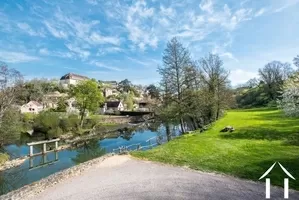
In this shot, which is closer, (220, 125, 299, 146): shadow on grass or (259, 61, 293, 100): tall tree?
(220, 125, 299, 146): shadow on grass

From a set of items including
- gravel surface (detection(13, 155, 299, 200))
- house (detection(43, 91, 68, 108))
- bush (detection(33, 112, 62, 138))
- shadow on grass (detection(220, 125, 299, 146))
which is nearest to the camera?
gravel surface (detection(13, 155, 299, 200))

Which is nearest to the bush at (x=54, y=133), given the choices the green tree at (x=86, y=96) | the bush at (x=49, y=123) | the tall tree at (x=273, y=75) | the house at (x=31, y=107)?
the bush at (x=49, y=123)

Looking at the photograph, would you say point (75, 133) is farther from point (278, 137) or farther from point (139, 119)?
point (278, 137)

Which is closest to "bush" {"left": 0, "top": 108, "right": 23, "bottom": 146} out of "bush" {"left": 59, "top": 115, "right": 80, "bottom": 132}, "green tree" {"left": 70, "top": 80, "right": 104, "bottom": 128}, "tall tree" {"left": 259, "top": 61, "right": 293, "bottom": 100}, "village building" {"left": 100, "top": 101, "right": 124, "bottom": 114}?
"bush" {"left": 59, "top": 115, "right": 80, "bottom": 132}

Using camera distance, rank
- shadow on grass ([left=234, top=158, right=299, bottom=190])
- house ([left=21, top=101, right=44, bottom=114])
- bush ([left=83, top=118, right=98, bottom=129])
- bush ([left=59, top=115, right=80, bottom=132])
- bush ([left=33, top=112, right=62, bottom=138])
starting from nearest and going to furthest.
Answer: shadow on grass ([left=234, top=158, right=299, bottom=190]) → bush ([left=33, top=112, right=62, bottom=138]) → bush ([left=59, top=115, right=80, bottom=132]) → bush ([left=83, top=118, right=98, bottom=129]) → house ([left=21, top=101, right=44, bottom=114])

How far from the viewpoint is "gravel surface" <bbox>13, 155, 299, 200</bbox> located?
343 inches

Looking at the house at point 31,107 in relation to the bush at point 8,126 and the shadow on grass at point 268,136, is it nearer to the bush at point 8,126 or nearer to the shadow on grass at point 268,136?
the bush at point 8,126

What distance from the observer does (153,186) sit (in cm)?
976

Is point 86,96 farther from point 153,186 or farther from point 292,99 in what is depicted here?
point 153,186

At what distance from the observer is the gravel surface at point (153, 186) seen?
872 cm

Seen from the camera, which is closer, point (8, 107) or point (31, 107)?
point (8, 107)

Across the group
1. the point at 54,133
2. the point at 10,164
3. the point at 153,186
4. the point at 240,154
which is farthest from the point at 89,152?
the point at 153,186

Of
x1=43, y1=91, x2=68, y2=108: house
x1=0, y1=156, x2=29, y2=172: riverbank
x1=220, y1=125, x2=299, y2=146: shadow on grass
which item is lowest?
x1=0, y1=156, x2=29, y2=172: riverbank

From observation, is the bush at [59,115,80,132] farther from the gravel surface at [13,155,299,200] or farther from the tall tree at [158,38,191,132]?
the gravel surface at [13,155,299,200]
